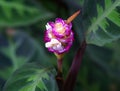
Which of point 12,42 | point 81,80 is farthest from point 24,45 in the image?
point 81,80

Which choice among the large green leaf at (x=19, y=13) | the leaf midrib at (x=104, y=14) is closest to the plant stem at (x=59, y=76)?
the leaf midrib at (x=104, y=14)

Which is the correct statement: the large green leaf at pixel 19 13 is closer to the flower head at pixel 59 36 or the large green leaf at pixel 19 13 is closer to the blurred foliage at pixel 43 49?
the blurred foliage at pixel 43 49

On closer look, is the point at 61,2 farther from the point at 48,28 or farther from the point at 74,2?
the point at 48,28

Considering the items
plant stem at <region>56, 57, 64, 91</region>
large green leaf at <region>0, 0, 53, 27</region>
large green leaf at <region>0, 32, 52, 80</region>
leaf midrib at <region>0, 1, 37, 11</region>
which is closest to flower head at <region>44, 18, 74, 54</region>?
plant stem at <region>56, 57, 64, 91</region>

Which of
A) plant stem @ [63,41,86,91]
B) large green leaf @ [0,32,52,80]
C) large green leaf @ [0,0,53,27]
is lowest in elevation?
plant stem @ [63,41,86,91]

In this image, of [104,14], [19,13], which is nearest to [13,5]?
[19,13]

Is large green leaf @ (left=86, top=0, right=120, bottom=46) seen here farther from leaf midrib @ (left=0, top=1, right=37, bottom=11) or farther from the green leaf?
leaf midrib @ (left=0, top=1, right=37, bottom=11)
